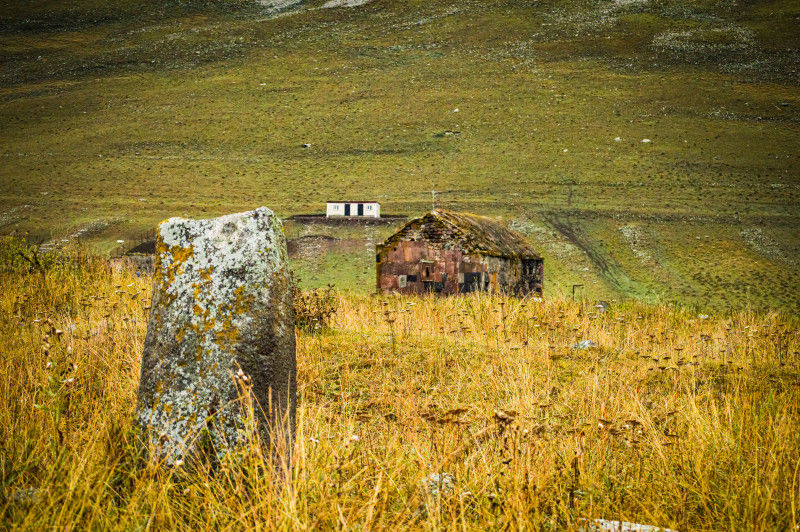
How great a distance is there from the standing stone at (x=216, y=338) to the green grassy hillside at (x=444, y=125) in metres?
21.8

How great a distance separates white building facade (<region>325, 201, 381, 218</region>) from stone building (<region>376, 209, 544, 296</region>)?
2874cm

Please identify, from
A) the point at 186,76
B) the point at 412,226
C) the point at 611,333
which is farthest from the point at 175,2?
the point at 611,333

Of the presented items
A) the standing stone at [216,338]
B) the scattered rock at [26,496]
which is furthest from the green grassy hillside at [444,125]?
the scattered rock at [26,496]

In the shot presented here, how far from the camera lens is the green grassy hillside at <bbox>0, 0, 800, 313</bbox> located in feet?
131

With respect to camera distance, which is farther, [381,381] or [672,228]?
[672,228]

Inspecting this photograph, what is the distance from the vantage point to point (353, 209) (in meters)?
44.2

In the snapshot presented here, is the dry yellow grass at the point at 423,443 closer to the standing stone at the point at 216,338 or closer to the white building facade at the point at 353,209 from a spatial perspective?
the standing stone at the point at 216,338

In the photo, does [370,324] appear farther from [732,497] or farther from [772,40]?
[772,40]

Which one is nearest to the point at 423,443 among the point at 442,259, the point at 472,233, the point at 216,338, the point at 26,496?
the point at 216,338

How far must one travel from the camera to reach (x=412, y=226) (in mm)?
15000

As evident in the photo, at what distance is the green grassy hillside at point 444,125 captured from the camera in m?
39.9

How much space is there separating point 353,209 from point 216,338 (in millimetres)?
41485

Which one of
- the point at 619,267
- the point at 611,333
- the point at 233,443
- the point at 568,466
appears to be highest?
the point at 233,443

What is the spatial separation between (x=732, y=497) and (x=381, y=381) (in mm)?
3378
